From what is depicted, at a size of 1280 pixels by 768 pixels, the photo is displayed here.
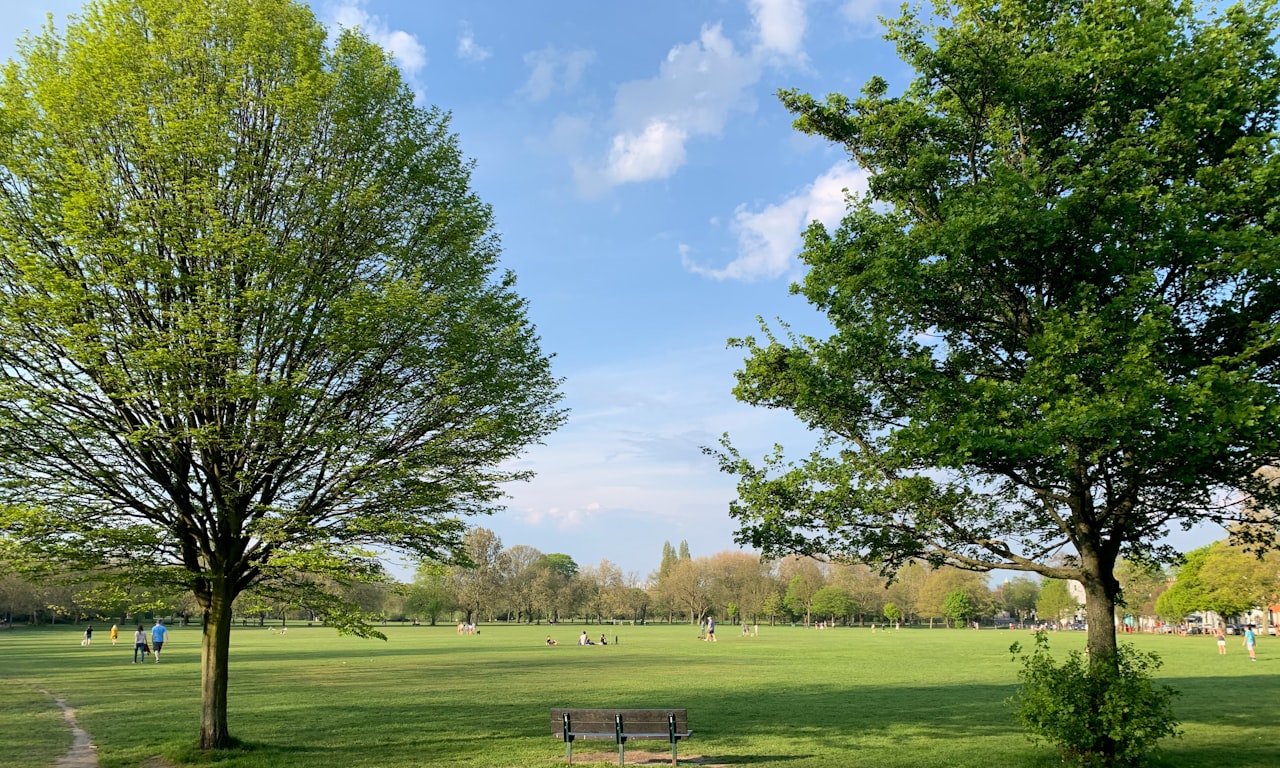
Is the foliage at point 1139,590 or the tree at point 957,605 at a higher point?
the foliage at point 1139,590

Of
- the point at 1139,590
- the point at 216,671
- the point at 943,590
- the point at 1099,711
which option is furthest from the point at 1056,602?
the point at 216,671

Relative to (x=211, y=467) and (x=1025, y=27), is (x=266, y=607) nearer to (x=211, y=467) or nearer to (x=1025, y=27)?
(x=211, y=467)

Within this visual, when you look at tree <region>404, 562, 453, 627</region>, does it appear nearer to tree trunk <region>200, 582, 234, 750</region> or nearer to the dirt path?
the dirt path

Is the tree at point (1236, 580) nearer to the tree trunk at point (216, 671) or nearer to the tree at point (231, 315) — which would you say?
the tree at point (231, 315)

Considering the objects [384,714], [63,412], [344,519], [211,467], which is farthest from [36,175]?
[384,714]

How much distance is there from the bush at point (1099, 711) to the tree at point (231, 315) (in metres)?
10.3

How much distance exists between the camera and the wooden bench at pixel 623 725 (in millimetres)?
13422

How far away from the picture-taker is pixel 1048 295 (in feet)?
40.5

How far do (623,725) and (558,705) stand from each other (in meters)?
8.81

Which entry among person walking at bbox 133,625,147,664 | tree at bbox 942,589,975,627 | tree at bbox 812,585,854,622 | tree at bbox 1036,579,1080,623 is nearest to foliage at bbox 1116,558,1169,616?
tree at bbox 1036,579,1080,623

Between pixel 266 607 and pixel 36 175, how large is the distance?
866 centimetres

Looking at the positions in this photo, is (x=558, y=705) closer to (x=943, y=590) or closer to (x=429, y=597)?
(x=429, y=597)

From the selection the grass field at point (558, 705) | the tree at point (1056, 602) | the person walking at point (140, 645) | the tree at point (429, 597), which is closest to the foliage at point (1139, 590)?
the tree at point (1056, 602)

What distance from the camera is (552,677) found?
3067 centimetres
